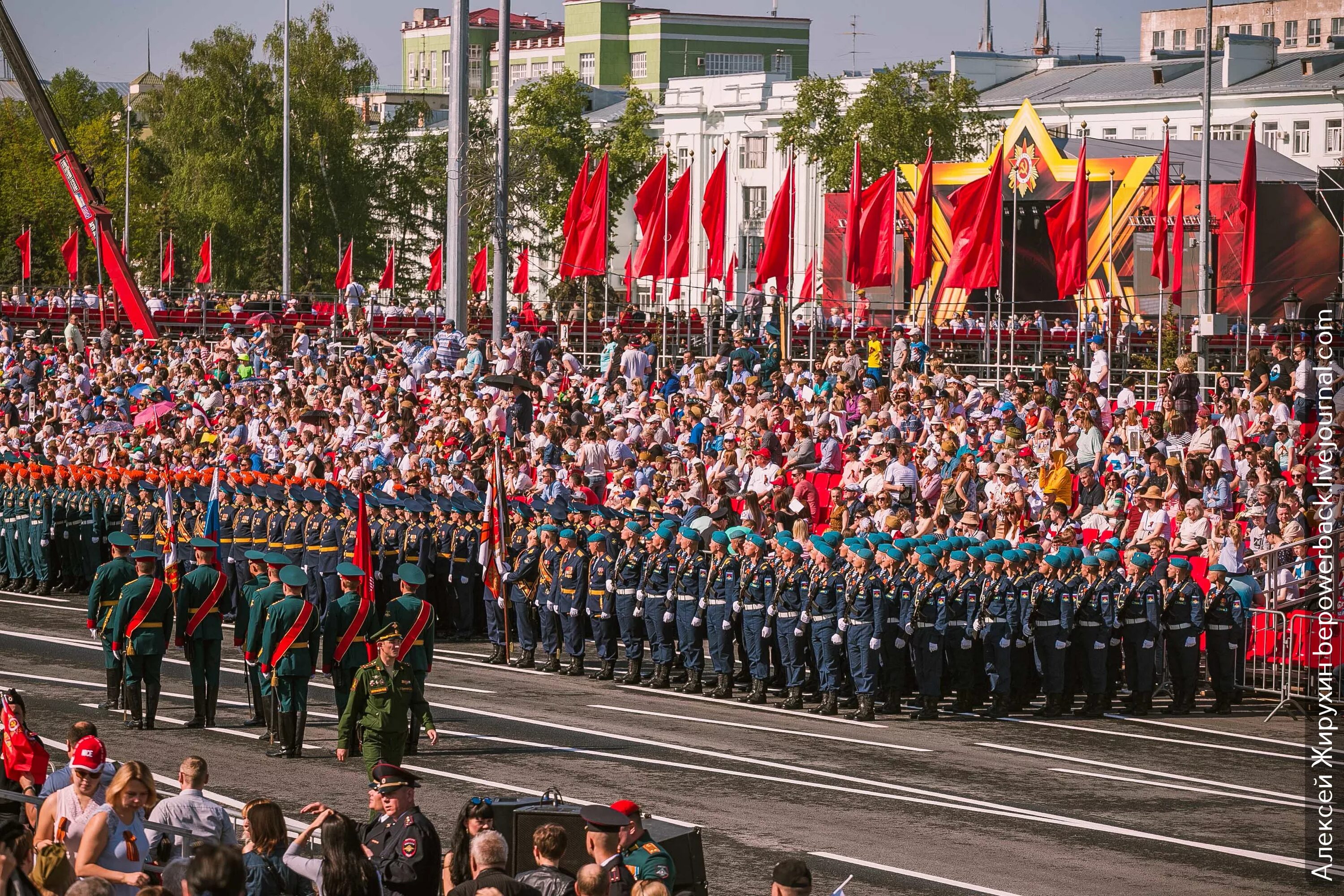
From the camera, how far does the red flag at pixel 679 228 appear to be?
3216cm

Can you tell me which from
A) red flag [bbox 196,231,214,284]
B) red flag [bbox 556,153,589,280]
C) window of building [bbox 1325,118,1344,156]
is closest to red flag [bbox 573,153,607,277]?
red flag [bbox 556,153,589,280]

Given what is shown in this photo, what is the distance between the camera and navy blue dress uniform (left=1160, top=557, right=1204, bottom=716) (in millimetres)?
17578

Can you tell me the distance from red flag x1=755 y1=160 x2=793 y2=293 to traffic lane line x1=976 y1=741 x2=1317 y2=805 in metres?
15.4

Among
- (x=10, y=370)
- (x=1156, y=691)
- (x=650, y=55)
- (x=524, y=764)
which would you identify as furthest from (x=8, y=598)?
(x=650, y=55)

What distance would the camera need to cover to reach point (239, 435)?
97.3 feet

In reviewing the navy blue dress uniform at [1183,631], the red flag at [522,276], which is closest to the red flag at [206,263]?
the red flag at [522,276]

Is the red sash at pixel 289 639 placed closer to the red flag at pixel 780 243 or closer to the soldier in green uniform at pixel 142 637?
the soldier in green uniform at pixel 142 637

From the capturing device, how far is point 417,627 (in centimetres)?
1520

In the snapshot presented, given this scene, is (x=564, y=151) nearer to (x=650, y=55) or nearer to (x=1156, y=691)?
(x=650, y=55)

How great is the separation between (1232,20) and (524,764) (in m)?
95.8

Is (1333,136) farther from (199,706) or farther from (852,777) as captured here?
(199,706)

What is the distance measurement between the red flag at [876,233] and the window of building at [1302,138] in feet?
130

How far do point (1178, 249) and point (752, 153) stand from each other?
1674 inches

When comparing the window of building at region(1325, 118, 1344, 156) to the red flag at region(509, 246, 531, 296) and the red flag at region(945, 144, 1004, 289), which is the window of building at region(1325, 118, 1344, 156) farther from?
the red flag at region(945, 144, 1004, 289)
